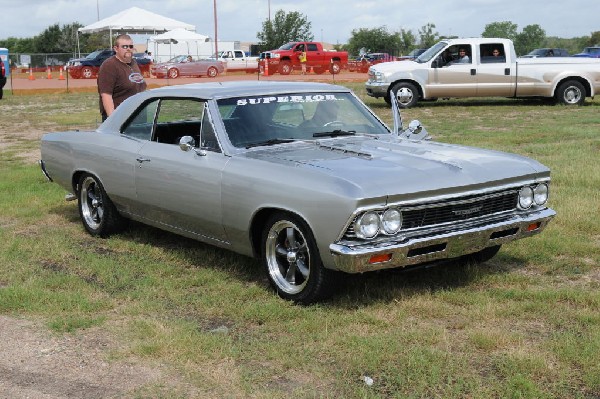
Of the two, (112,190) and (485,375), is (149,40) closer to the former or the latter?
(112,190)

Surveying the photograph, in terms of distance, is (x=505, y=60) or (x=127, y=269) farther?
(x=505, y=60)

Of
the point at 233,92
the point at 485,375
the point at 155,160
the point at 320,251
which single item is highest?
the point at 233,92

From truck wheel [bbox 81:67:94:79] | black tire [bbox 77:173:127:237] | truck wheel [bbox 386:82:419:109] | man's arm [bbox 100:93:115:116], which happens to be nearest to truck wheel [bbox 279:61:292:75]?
truck wheel [bbox 81:67:94:79]

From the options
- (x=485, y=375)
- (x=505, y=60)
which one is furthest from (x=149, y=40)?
(x=485, y=375)

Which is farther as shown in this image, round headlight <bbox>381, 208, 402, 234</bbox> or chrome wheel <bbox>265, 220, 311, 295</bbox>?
chrome wheel <bbox>265, 220, 311, 295</bbox>

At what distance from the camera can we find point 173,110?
21.9 feet

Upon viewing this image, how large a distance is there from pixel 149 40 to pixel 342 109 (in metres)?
48.1

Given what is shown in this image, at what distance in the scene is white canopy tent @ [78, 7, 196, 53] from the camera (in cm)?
4667

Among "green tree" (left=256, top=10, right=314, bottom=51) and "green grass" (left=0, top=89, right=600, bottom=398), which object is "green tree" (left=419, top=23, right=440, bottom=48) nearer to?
"green tree" (left=256, top=10, right=314, bottom=51)

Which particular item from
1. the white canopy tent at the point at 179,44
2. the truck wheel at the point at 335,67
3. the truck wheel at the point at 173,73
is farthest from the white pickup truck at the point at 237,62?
the truck wheel at the point at 173,73

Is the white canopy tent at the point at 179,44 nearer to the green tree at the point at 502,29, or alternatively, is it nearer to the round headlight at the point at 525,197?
the round headlight at the point at 525,197

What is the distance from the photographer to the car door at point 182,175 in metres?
5.76

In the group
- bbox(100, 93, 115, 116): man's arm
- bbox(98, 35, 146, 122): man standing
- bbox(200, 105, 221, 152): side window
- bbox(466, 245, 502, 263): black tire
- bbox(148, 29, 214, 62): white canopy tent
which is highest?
bbox(148, 29, 214, 62): white canopy tent

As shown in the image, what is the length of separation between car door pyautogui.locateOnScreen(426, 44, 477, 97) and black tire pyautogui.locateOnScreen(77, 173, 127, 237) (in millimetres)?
13992
